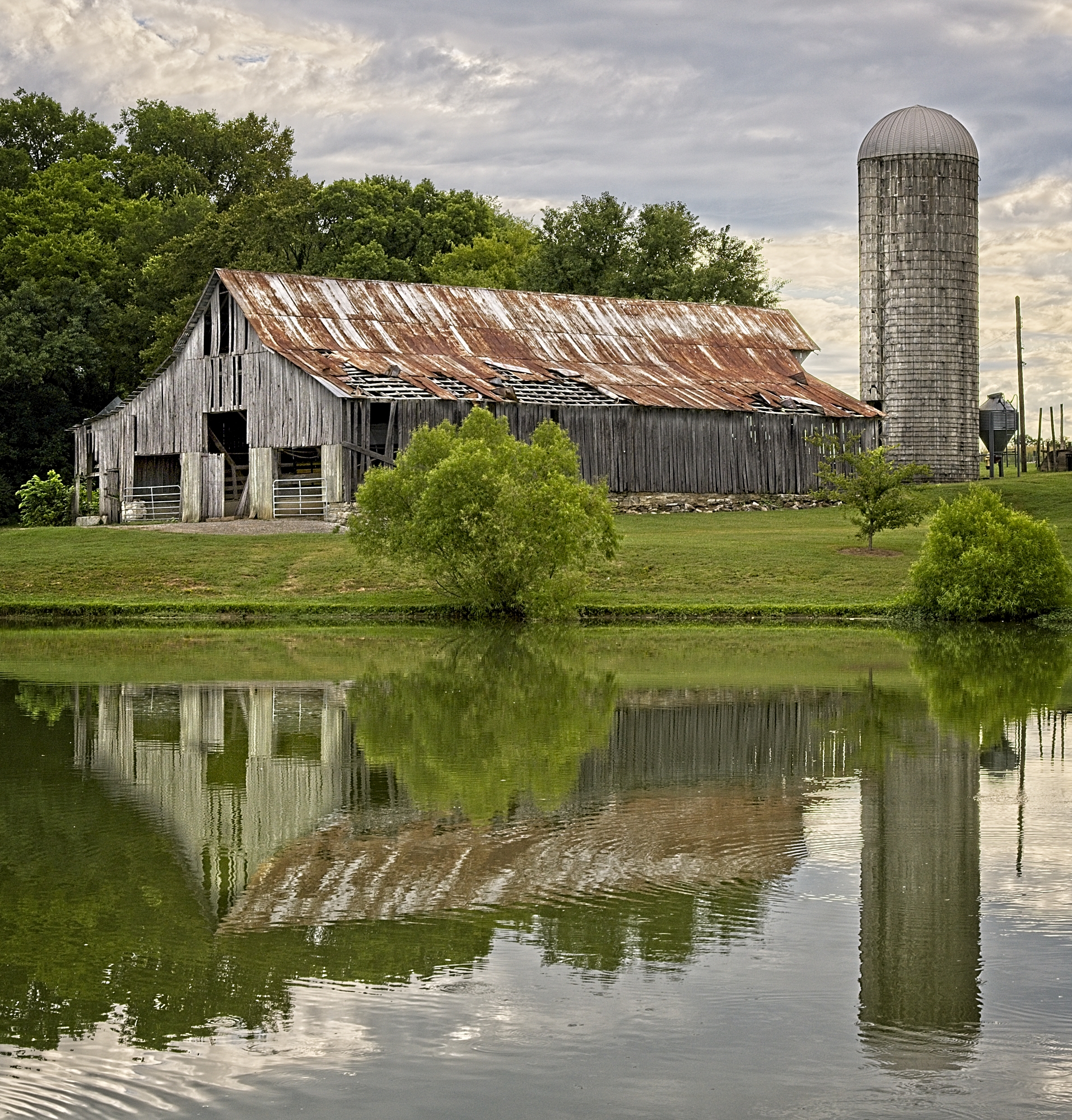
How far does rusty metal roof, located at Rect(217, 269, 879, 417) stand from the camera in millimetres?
48156

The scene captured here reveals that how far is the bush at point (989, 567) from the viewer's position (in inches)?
1241

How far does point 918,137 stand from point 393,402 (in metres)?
23.2

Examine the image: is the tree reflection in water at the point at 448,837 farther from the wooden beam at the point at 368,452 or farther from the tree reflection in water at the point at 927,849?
the wooden beam at the point at 368,452

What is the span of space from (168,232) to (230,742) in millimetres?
53996

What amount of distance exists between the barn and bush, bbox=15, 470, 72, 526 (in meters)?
1.27

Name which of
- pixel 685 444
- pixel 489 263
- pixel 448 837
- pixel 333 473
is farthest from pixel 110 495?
pixel 448 837

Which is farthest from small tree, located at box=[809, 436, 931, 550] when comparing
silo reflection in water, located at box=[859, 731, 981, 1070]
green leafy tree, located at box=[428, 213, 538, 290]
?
green leafy tree, located at box=[428, 213, 538, 290]

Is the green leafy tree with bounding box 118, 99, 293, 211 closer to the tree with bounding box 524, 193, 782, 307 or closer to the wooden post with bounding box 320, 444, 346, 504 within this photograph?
the tree with bounding box 524, 193, 782, 307

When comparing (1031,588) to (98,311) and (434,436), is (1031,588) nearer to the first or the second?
(434,436)

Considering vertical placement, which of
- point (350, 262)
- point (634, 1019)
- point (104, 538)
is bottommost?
point (634, 1019)

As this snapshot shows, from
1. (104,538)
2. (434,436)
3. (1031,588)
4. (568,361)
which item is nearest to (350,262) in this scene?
(568,361)

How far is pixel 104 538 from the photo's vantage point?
43.0 metres

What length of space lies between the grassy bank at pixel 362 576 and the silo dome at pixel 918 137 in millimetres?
18453

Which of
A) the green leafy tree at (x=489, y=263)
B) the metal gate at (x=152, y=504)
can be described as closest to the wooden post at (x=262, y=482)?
the metal gate at (x=152, y=504)
